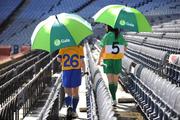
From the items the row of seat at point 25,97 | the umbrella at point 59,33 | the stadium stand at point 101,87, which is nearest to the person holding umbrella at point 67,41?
the umbrella at point 59,33

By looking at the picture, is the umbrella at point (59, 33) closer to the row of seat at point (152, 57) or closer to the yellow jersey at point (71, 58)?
the yellow jersey at point (71, 58)

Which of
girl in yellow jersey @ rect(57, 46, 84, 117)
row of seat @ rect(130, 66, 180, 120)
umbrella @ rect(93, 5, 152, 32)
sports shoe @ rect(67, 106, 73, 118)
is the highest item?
umbrella @ rect(93, 5, 152, 32)

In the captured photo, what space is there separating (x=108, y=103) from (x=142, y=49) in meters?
8.73

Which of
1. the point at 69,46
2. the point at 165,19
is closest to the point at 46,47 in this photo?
the point at 69,46

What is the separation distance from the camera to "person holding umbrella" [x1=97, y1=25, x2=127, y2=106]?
7348mm

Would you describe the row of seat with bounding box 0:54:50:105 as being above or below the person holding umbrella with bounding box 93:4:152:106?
Result: below

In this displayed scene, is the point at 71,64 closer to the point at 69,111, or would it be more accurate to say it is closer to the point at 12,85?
the point at 69,111

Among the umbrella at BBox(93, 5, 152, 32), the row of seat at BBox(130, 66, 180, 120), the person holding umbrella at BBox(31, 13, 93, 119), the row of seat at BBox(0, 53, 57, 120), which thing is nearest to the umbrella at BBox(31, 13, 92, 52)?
the person holding umbrella at BBox(31, 13, 93, 119)

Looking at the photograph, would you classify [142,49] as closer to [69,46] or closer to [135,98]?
[135,98]

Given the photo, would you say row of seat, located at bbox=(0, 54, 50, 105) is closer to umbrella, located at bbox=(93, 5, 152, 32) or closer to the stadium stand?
the stadium stand

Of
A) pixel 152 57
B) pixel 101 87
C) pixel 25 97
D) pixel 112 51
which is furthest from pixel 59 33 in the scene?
pixel 152 57

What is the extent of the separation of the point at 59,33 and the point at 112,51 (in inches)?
56.5

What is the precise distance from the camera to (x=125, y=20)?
7266 millimetres

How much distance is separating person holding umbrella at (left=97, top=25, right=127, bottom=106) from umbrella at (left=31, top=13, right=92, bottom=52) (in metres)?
0.86
